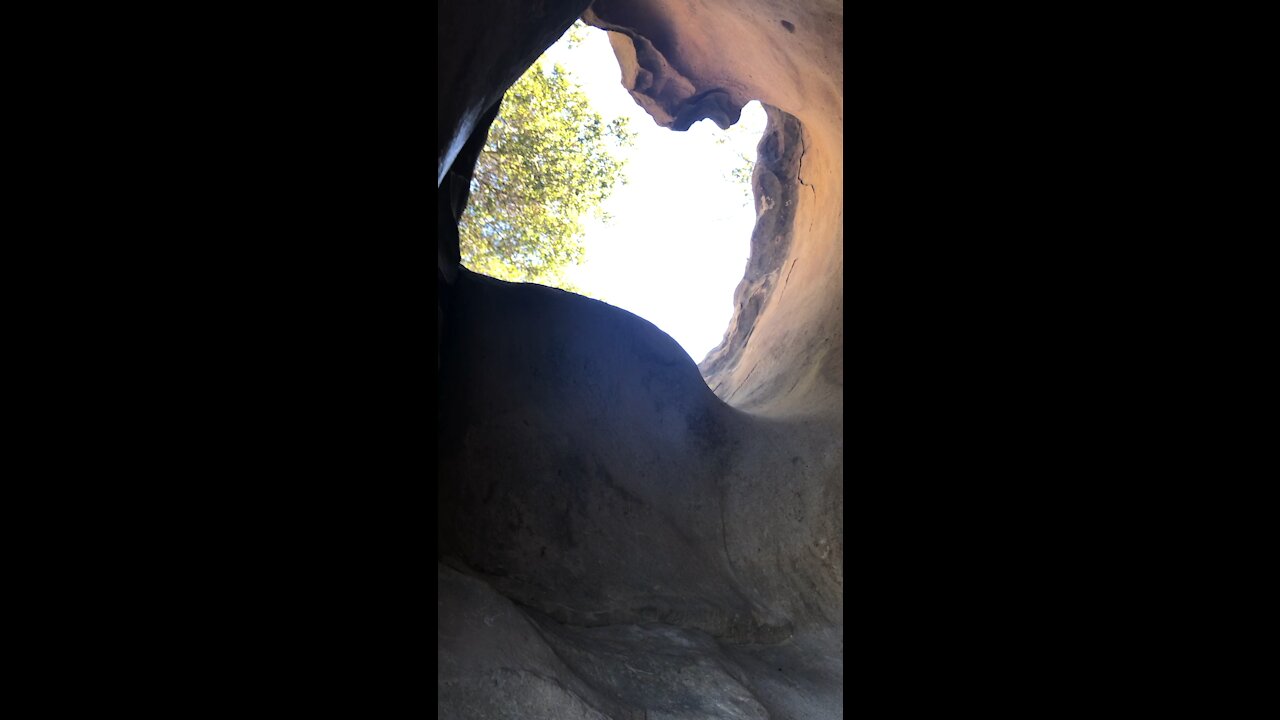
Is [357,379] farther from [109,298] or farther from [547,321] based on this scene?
[547,321]

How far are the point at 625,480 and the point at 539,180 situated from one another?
6295 mm

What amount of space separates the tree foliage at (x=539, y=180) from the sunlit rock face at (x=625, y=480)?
3.63 metres

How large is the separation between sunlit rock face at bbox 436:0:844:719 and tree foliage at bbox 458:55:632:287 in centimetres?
363

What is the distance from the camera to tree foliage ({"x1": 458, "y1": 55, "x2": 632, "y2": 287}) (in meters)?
10.5

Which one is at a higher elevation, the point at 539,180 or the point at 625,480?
the point at 539,180

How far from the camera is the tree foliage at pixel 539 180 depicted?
1054cm

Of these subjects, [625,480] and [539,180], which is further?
[539,180]

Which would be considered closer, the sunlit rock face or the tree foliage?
the sunlit rock face

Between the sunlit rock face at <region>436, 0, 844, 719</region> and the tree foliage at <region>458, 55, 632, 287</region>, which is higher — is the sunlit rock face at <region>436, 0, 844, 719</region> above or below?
below

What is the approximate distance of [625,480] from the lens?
5.63 meters
